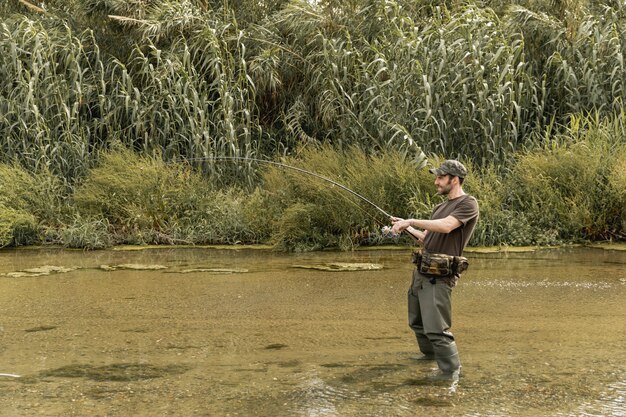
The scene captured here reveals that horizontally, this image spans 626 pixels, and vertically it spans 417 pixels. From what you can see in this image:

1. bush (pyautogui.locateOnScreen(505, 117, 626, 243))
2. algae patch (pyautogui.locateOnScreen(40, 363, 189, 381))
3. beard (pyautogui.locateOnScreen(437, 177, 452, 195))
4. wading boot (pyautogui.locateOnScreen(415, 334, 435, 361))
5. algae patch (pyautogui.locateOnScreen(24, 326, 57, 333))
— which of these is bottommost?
algae patch (pyautogui.locateOnScreen(24, 326, 57, 333))

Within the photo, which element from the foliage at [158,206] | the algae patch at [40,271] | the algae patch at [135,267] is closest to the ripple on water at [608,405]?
the algae patch at [135,267]

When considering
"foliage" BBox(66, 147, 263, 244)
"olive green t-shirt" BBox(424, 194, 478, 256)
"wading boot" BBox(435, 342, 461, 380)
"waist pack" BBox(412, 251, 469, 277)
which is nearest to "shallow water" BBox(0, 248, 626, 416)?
"wading boot" BBox(435, 342, 461, 380)

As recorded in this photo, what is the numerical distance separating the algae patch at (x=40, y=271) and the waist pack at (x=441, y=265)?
231 inches

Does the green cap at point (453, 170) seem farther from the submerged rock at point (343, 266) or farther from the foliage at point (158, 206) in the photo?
the foliage at point (158, 206)

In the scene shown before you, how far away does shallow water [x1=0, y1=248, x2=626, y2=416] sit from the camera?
5551 mm

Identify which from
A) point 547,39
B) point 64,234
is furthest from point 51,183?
point 547,39

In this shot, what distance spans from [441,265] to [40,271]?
20.3 ft

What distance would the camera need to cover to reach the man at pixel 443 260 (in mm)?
6008

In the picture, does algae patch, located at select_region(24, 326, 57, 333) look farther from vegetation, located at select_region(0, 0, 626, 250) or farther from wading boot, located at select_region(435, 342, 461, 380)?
vegetation, located at select_region(0, 0, 626, 250)

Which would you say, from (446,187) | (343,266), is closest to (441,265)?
(446,187)

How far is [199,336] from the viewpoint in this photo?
7355mm

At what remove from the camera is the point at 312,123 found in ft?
50.9

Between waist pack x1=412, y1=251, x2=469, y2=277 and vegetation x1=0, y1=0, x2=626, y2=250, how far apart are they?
20.0 ft

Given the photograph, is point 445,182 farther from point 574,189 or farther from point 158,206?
point 158,206
